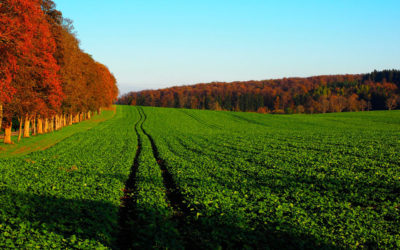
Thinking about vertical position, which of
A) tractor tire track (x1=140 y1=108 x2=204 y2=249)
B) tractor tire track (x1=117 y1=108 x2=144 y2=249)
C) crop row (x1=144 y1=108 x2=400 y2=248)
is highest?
crop row (x1=144 y1=108 x2=400 y2=248)

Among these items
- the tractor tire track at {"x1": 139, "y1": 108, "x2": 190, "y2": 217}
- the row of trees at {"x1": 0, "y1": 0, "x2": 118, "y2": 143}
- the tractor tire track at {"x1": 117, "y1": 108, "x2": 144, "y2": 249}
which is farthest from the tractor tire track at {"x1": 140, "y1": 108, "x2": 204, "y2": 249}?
the row of trees at {"x1": 0, "y1": 0, "x2": 118, "y2": 143}

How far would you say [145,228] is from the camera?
40.2 feet

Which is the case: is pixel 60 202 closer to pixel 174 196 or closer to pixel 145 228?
pixel 145 228

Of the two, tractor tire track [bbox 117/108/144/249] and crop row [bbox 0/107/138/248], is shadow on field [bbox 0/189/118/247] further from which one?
tractor tire track [bbox 117/108/144/249]

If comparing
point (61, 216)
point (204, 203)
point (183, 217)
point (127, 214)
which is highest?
point (204, 203)

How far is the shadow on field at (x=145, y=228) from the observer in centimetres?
1079

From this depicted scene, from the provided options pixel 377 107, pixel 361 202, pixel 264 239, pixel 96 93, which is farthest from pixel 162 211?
pixel 377 107

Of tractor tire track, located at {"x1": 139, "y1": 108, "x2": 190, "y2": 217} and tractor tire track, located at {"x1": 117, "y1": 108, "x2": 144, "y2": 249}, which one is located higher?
tractor tire track, located at {"x1": 139, "y1": 108, "x2": 190, "y2": 217}

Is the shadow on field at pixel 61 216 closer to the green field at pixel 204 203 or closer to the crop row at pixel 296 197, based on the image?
the green field at pixel 204 203

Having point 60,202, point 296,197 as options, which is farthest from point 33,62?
point 296,197

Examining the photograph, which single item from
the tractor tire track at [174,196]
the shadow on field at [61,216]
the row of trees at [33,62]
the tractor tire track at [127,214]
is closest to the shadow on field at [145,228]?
the shadow on field at [61,216]

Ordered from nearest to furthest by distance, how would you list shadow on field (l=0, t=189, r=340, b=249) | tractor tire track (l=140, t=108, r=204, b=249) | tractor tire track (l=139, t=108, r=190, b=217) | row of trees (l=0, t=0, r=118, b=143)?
shadow on field (l=0, t=189, r=340, b=249)
tractor tire track (l=140, t=108, r=204, b=249)
tractor tire track (l=139, t=108, r=190, b=217)
row of trees (l=0, t=0, r=118, b=143)

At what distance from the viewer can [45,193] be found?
52.2ft

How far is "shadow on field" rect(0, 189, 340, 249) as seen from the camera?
10.8 meters
